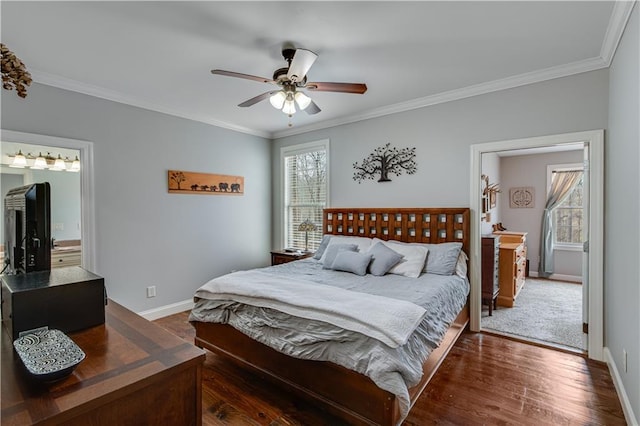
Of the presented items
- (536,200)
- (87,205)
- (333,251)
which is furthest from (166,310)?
(536,200)

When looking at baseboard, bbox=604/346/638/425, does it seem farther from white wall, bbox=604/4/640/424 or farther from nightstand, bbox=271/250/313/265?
nightstand, bbox=271/250/313/265

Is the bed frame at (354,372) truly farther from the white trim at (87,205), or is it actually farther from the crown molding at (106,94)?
the crown molding at (106,94)

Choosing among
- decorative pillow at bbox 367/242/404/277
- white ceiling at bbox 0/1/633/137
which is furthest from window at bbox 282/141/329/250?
decorative pillow at bbox 367/242/404/277

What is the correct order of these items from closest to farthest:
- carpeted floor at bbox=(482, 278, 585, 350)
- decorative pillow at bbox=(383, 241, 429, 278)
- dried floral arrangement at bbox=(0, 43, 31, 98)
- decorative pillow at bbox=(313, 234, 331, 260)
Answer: dried floral arrangement at bbox=(0, 43, 31, 98) < decorative pillow at bbox=(383, 241, 429, 278) < carpeted floor at bbox=(482, 278, 585, 350) < decorative pillow at bbox=(313, 234, 331, 260)

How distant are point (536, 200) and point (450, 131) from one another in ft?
13.4

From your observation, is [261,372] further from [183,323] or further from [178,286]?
[178,286]

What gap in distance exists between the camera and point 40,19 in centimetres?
207

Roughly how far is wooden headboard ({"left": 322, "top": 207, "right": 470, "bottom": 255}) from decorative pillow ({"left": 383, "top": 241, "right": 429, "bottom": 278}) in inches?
14.3

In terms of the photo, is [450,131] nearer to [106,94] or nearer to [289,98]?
[289,98]

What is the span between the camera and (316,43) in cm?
238

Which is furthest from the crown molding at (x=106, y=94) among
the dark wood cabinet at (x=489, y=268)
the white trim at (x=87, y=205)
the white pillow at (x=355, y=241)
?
the dark wood cabinet at (x=489, y=268)

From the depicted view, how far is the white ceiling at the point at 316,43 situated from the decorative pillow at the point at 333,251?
173 cm

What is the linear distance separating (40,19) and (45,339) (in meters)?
2.25

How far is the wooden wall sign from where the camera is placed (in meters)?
3.92
